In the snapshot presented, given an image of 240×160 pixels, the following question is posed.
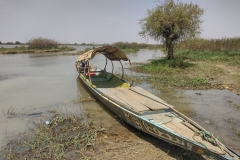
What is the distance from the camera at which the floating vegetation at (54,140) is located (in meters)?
4.20

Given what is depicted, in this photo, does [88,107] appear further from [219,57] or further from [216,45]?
[216,45]

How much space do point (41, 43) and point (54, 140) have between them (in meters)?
43.9

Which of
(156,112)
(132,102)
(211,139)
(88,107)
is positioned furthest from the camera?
(88,107)

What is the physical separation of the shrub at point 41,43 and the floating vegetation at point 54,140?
139 feet

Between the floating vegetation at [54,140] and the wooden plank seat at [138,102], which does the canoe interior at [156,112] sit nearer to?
the wooden plank seat at [138,102]

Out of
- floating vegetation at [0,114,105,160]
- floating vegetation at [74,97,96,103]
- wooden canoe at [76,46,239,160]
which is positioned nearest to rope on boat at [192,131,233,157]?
wooden canoe at [76,46,239,160]

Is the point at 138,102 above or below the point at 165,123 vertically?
above

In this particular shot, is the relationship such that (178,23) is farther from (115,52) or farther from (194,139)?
(194,139)

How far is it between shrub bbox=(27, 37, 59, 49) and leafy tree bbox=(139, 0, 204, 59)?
112ft

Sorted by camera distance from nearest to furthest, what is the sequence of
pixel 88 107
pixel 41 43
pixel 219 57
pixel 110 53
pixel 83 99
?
1. pixel 88 107
2. pixel 83 99
3. pixel 110 53
4. pixel 219 57
5. pixel 41 43

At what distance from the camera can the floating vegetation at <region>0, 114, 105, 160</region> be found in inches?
165

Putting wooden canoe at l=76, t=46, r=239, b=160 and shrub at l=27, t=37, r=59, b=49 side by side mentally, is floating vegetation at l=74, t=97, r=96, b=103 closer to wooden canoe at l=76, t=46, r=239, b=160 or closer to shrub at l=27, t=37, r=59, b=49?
wooden canoe at l=76, t=46, r=239, b=160

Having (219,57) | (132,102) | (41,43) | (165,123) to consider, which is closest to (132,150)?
(165,123)

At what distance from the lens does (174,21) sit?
15633 mm
